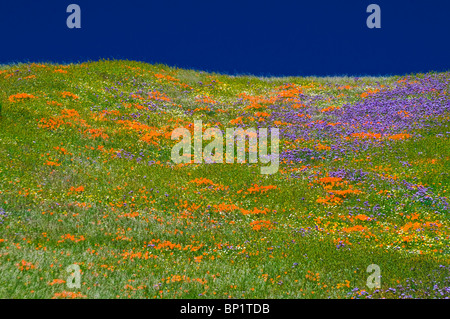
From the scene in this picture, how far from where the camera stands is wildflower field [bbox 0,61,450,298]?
10.7 m

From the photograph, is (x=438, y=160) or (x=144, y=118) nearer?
(x=438, y=160)

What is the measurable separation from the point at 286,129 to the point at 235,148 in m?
4.88

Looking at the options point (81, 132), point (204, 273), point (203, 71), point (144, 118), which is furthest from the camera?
point (203, 71)

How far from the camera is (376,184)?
19.6m

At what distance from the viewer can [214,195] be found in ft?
61.4

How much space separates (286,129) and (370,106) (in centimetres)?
770

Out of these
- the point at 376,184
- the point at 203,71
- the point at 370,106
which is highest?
the point at 203,71

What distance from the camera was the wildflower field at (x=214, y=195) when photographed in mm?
10743
